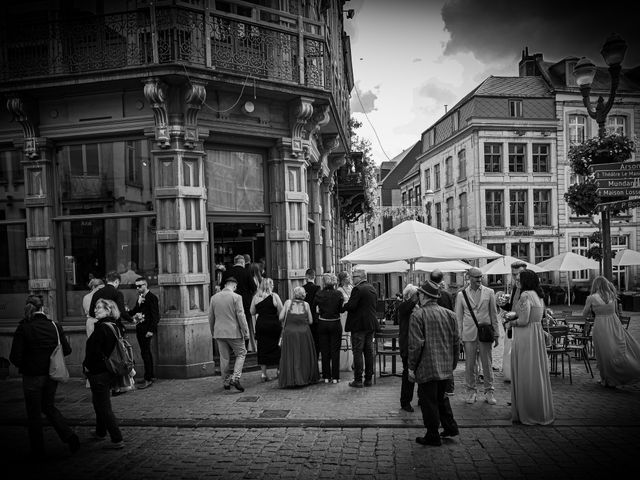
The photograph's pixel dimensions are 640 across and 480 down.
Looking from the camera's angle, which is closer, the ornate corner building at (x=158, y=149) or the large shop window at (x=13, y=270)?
the ornate corner building at (x=158, y=149)

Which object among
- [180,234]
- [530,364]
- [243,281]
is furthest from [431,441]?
[180,234]

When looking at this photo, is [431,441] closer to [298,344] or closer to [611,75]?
[298,344]

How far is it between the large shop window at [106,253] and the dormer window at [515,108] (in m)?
33.3

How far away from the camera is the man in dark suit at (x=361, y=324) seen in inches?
356

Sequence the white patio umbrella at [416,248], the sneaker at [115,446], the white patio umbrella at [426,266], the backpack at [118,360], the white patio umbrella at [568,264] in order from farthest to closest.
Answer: the white patio umbrella at [568,264], the white patio umbrella at [426,266], the white patio umbrella at [416,248], the sneaker at [115,446], the backpack at [118,360]

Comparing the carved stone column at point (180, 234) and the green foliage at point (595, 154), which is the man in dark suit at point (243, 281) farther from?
the green foliage at point (595, 154)

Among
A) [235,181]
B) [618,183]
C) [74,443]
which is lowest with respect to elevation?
[74,443]

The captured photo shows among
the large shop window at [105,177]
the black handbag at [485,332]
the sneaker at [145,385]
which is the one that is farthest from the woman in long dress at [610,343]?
the large shop window at [105,177]

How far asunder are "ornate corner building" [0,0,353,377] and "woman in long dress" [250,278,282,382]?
1306 millimetres

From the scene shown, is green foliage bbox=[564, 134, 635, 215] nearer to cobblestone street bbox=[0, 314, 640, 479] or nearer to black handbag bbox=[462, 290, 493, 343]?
black handbag bbox=[462, 290, 493, 343]

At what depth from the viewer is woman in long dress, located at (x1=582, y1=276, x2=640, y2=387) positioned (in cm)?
862

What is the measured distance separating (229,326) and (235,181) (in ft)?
12.0

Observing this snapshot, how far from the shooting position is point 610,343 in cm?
877

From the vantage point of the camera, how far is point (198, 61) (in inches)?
403
